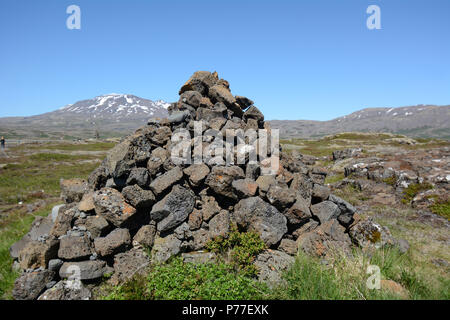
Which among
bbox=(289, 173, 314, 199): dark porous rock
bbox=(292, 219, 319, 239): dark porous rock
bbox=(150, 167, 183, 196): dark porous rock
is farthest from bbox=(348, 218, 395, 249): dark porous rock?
bbox=(150, 167, 183, 196): dark porous rock

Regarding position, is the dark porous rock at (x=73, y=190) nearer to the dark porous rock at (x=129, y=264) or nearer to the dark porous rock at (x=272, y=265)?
the dark porous rock at (x=129, y=264)

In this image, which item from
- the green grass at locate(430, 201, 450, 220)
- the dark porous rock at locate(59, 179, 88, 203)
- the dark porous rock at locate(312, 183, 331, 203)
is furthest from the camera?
the green grass at locate(430, 201, 450, 220)

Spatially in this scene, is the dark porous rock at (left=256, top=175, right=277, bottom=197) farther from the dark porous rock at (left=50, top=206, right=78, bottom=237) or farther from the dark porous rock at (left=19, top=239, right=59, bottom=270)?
the dark porous rock at (left=19, top=239, right=59, bottom=270)

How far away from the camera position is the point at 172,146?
10055mm

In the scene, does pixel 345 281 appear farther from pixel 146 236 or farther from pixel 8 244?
pixel 8 244

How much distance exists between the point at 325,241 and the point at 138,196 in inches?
255

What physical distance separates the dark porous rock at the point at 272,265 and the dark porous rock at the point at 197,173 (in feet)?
10.6

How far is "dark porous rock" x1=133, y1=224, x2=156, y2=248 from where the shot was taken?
27.2ft

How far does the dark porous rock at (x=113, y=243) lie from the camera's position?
7820mm

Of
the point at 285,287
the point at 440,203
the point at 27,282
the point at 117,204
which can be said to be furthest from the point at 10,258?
A: the point at 440,203

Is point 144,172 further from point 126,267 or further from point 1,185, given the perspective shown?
point 1,185

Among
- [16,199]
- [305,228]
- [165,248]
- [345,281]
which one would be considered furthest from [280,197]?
[16,199]

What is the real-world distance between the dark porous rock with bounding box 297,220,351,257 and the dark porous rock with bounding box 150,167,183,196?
4.75 metres

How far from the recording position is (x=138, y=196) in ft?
28.0
